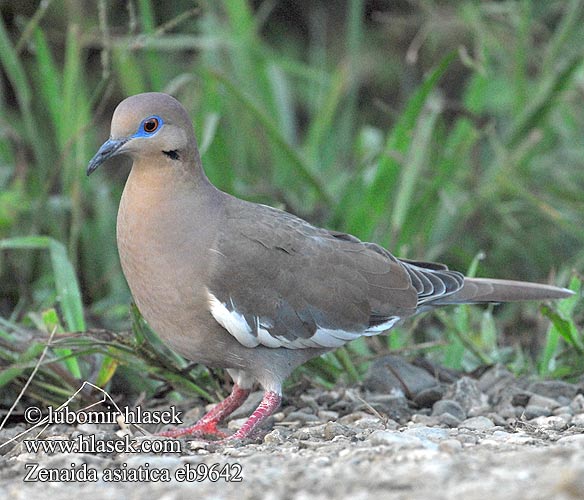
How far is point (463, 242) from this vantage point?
6363 millimetres

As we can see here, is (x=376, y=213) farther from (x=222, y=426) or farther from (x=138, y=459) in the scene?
(x=138, y=459)

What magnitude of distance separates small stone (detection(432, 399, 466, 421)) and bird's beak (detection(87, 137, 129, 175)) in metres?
1.66

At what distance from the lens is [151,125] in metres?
3.98

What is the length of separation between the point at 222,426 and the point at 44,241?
1.31 metres

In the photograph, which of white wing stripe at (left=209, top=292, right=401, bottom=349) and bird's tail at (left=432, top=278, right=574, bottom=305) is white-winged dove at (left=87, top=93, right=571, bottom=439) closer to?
white wing stripe at (left=209, top=292, right=401, bottom=349)

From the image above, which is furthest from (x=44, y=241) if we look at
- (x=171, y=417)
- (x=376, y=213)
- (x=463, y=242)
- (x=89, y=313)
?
(x=463, y=242)

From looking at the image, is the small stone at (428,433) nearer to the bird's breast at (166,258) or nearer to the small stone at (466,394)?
the small stone at (466,394)

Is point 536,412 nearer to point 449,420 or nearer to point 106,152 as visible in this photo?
point 449,420

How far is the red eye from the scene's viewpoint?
397 centimetres

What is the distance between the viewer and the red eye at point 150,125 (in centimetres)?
397

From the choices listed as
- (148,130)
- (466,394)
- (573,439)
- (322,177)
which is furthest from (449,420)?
(322,177)

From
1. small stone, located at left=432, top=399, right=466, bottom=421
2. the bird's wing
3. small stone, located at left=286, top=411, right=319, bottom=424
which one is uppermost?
the bird's wing

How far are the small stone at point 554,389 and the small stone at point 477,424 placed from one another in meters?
0.49

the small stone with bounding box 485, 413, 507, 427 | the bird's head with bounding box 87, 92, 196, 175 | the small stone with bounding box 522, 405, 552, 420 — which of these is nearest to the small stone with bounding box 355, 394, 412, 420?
the small stone with bounding box 485, 413, 507, 427
